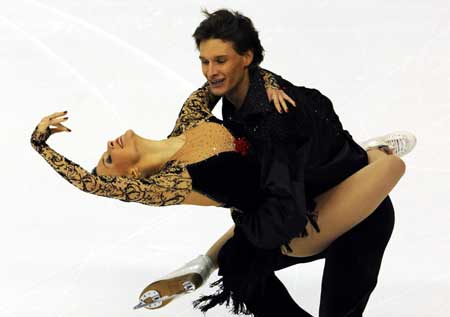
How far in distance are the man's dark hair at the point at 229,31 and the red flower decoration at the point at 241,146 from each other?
0.29 meters

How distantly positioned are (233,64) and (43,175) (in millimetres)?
2120

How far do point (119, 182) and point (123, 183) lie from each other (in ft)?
0.05

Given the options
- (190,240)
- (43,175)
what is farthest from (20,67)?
(190,240)

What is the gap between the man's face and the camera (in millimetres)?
2934

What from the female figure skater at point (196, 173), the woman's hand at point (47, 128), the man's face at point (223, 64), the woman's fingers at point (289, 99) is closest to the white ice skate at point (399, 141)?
the female figure skater at point (196, 173)

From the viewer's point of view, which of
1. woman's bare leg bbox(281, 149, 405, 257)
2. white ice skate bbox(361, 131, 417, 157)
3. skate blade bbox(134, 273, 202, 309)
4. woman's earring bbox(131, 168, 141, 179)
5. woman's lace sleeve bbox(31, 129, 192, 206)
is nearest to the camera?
woman's lace sleeve bbox(31, 129, 192, 206)

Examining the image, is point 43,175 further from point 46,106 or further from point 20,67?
point 20,67

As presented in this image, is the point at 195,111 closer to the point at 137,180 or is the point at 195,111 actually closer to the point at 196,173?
the point at 196,173

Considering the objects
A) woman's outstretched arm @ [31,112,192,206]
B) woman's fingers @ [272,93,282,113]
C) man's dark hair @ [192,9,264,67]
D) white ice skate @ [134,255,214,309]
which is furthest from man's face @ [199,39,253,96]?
white ice skate @ [134,255,214,309]

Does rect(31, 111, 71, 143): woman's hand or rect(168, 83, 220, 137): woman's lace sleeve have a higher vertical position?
rect(168, 83, 220, 137): woman's lace sleeve

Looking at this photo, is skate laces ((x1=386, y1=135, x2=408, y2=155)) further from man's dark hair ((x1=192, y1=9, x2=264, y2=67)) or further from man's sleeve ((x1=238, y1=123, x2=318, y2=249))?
man's dark hair ((x1=192, y1=9, x2=264, y2=67))

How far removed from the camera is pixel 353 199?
3127 millimetres

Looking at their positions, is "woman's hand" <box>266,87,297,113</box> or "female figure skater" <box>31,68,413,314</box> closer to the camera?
"female figure skater" <box>31,68,413,314</box>

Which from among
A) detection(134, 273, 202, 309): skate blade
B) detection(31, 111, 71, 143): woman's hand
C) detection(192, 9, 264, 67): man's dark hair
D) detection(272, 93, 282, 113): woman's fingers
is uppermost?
detection(192, 9, 264, 67): man's dark hair
